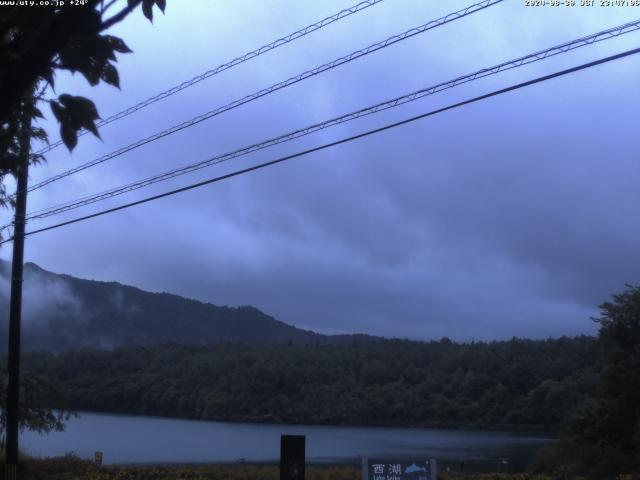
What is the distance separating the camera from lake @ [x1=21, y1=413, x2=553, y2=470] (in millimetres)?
32062

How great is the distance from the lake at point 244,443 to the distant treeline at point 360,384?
9.02 feet

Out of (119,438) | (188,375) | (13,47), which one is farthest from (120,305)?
(13,47)

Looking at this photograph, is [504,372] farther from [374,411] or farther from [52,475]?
[52,475]

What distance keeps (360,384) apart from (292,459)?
52914 mm

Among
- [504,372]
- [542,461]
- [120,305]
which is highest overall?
[120,305]

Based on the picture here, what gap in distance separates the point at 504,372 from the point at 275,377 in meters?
17.0

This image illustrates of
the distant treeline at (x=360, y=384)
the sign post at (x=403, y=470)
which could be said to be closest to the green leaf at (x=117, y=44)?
the sign post at (x=403, y=470)

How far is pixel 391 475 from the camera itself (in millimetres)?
12055

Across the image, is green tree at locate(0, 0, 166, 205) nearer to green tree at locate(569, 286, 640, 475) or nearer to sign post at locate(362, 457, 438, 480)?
sign post at locate(362, 457, 438, 480)

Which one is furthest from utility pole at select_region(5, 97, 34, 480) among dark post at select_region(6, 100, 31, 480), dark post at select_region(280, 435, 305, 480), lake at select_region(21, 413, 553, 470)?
lake at select_region(21, 413, 553, 470)

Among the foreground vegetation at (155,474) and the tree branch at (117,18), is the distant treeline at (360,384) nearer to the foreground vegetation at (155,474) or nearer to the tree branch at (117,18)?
the foreground vegetation at (155,474)

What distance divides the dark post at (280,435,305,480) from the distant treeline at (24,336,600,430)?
128ft

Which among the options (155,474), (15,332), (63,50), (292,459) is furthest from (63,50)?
(155,474)

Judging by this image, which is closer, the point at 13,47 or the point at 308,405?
the point at 13,47
